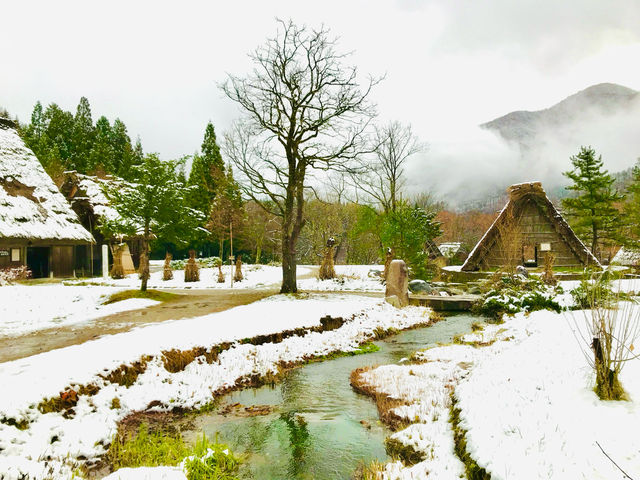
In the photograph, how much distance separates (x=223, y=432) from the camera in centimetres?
555

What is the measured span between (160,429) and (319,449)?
231 centimetres

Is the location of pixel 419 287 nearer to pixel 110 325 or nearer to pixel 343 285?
pixel 343 285

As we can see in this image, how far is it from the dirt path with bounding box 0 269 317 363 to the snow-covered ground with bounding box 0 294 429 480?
36.2 inches

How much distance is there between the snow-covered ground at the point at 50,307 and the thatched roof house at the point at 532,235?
58.8 ft

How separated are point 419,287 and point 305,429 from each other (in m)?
14.4

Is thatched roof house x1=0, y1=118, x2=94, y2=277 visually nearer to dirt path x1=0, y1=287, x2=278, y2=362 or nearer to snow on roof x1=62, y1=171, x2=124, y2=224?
snow on roof x1=62, y1=171, x2=124, y2=224

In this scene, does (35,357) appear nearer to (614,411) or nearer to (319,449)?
(319,449)

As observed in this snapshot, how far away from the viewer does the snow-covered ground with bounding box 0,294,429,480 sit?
15.3ft

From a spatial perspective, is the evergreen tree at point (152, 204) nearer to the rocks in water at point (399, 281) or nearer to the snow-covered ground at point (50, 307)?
the snow-covered ground at point (50, 307)

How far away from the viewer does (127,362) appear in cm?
693

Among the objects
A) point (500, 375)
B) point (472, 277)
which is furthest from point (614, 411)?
point (472, 277)

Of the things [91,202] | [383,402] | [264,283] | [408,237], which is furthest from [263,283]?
[383,402]

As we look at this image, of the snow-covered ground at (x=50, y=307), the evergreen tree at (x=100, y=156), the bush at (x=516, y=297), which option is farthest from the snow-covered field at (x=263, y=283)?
the evergreen tree at (x=100, y=156)

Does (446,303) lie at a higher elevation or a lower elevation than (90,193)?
lower
